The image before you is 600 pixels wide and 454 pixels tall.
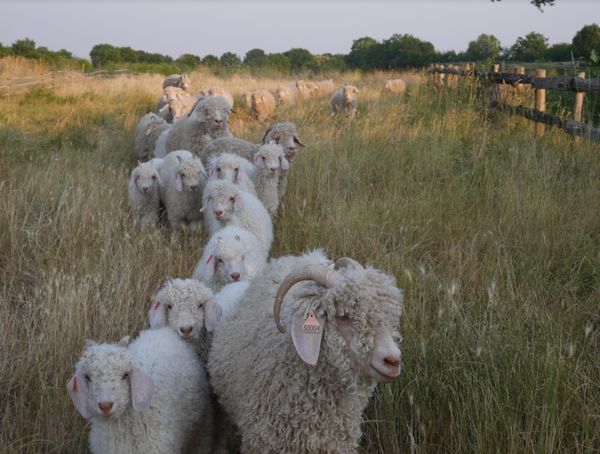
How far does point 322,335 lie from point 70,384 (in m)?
1.35

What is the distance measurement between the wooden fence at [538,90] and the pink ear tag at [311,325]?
5.27 meters

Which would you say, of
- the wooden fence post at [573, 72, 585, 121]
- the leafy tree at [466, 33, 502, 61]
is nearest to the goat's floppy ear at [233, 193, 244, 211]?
the wooden fence post at [573, 72, 585, 121]

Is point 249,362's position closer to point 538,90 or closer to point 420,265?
point 420,265

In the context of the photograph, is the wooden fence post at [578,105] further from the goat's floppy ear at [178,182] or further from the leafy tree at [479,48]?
the leafy tree at [479,48]

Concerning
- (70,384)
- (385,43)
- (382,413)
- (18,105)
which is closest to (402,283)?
(382,413)

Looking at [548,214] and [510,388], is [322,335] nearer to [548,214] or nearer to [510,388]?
[510,388]

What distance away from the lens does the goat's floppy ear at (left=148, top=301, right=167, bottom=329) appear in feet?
12.8

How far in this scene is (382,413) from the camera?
3.30 m

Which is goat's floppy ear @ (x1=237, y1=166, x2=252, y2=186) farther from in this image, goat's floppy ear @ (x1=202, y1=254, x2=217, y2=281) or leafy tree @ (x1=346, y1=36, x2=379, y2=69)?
leafy tree @ (x1=346, y1=36, x2=379, y2=69)

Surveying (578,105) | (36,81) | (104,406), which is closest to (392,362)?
(104,406)

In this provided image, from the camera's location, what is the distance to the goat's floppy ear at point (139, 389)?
9.74 feet

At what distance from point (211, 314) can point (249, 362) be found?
0.83 m

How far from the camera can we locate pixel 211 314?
12.6 feet

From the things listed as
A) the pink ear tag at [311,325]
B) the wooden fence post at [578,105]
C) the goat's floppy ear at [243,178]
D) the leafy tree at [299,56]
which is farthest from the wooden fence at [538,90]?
the leafy tree at [299,56]
